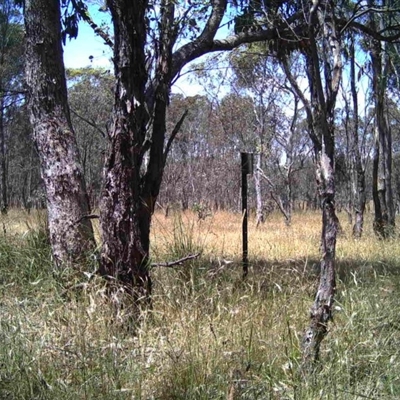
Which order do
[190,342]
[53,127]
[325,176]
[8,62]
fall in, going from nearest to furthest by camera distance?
[325,176] < [190,342] < [53,127] < [8,62]

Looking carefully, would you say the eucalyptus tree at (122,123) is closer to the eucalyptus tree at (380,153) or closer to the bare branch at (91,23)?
the bare branch at (91,23)

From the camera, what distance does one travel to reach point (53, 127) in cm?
526

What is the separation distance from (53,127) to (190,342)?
2.95 m

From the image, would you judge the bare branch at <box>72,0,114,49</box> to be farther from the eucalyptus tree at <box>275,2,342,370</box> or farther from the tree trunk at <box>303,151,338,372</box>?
the tree trunk at <box>303,151,338,372</box>

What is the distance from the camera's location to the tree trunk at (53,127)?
16.7 ft

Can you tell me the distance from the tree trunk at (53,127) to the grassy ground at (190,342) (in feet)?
1.84

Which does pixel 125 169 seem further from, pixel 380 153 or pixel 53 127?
pixel 380 153

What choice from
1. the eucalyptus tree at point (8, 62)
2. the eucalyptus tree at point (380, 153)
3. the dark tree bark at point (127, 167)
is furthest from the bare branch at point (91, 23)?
the eucalyptus tree at point (8, 62)

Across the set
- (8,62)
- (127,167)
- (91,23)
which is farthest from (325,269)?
(8,62)

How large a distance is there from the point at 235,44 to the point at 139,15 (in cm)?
262

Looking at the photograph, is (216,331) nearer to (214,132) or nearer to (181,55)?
(181,55)

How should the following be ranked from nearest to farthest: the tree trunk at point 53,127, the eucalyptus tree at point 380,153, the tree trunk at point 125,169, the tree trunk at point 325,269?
the tree trunk at point 325,269 < the tree trunk at point 125,169 < the tree trunk at point 53,127 < the eucalyptus tree at point 380,153

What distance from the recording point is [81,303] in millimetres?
3789

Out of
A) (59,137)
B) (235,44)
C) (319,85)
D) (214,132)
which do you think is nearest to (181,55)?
(235,44)
